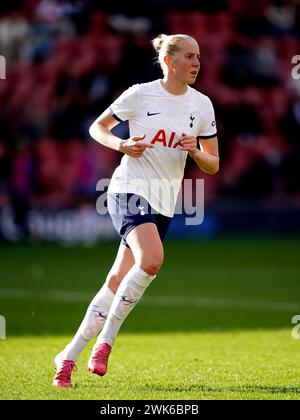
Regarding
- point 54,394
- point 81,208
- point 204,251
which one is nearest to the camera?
point 54,394

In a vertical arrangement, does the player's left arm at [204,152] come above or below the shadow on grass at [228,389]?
above

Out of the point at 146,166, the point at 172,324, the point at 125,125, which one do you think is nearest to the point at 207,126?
the point at 146,166

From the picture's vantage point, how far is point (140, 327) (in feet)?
37.1

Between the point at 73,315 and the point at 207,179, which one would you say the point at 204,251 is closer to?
the point at 207,179

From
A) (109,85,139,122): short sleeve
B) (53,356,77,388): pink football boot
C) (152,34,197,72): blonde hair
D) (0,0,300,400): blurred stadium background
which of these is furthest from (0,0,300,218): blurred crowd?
(53,356,77,388): pink football boot

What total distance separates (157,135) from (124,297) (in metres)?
1.20

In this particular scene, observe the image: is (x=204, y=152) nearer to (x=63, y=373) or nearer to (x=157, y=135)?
(x=157, y=135)

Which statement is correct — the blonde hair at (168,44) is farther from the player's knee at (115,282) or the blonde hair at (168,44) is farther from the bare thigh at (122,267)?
the player's knee at (115,282)

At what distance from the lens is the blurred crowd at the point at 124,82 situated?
78.4ft

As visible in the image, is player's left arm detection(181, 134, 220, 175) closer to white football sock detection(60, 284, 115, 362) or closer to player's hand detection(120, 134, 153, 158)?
player's hand detection(120, 134, 153, 158)

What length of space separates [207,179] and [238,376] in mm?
17204

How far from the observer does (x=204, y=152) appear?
7.91m

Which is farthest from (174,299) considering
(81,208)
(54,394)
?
(81,208)

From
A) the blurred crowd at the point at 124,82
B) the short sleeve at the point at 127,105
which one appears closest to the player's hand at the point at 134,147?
the short sleeve at the point at 127,105
